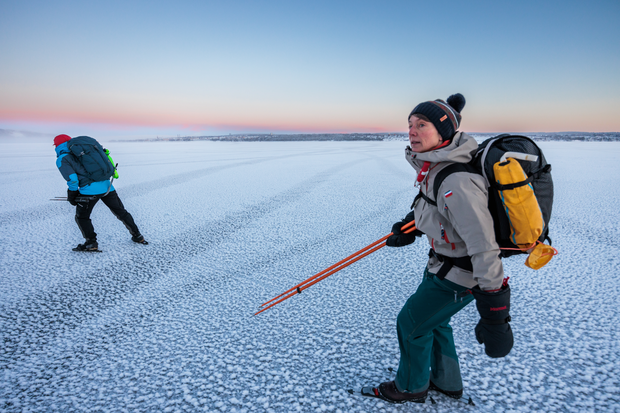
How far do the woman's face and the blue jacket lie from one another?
12.4 ft

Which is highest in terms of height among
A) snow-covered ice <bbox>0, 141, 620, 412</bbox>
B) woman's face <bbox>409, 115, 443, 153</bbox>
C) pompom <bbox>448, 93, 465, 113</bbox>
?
pompom <bbox>448, 93, 465, 113</bbox>

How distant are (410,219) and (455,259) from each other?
490 millimetres

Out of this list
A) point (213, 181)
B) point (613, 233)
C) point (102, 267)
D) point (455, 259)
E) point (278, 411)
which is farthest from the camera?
point (213, 181)

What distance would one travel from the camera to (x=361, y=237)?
13.3 ft

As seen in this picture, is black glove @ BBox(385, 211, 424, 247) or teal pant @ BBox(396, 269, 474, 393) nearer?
teal pant @ BBox(396, 269, 474, 393)

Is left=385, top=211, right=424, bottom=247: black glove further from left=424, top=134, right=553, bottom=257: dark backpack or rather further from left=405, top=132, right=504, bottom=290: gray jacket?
left=424, top=134, right=553, bottom=257: dark backpack

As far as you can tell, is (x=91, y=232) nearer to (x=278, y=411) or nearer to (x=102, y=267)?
(x=102, y=267)

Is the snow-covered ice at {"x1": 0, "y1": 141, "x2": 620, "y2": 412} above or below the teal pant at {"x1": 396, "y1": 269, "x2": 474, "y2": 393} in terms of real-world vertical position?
below

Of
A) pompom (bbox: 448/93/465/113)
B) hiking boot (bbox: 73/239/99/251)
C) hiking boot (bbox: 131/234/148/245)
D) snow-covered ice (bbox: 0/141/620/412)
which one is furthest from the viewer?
hiking boot (bbox: 131/234/148/245)

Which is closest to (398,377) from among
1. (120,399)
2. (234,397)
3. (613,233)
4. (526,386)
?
(526,386)

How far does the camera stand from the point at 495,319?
1216 mm

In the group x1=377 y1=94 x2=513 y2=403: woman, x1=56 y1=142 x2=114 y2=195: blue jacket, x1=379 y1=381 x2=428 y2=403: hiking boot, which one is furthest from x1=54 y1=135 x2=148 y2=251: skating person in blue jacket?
x1=377 y1=94 x2=513 y2=403: woman

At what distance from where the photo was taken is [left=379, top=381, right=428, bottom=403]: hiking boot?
158cm

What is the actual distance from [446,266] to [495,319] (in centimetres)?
27
